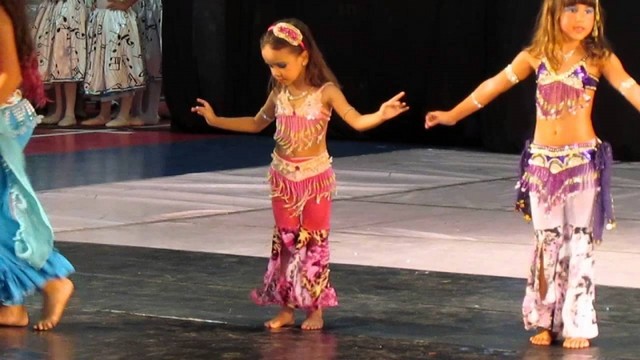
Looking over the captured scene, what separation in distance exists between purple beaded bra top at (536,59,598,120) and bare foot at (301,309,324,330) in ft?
4.03

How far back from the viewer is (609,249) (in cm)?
827

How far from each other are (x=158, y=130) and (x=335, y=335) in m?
10.5

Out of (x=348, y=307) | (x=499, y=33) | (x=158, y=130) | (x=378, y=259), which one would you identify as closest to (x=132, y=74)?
(x=158, y=130)

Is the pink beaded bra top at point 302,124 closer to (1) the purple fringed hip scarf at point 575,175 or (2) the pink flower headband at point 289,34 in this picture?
(2) the pink flower headband at point 289,34

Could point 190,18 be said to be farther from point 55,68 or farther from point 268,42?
point 268,42

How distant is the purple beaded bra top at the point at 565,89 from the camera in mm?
5770

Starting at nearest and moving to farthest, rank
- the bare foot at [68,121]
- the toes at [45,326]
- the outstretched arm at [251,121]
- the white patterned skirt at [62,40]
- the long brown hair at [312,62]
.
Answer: the toes at [45,326] < the long brown hair at [312,62] < the outstretched arm at [251,121] < the white patterned skirt at [62,40] < the bare foot at [68,121]

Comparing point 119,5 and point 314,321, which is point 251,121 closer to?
point 314,321

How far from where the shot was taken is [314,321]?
6.15 m

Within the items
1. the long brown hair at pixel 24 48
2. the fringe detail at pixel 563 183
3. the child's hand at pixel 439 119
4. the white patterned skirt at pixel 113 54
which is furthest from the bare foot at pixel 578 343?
the white patterned skirt at pixel 113 54

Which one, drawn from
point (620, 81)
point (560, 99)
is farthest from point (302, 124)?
point (620, 81)

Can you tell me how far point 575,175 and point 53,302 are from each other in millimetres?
2153

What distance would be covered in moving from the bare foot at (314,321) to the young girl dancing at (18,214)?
0.98m

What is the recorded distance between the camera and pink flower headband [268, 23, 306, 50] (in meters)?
6.16
